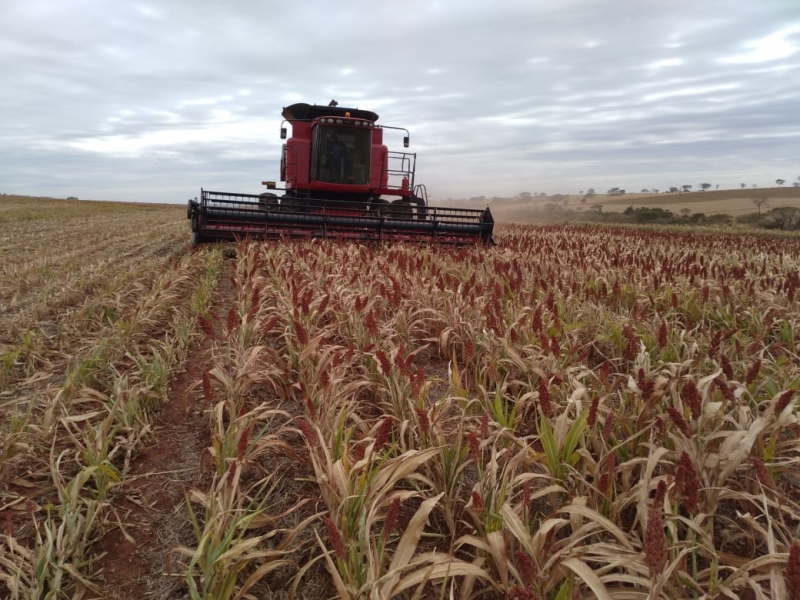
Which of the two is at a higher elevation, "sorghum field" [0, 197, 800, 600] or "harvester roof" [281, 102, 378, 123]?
"harvester roof" [281, 102, 378, 123]

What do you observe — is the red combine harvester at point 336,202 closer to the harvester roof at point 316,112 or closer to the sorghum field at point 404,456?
the harvester roof at point 316,112

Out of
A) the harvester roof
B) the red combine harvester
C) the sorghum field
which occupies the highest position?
the harvester roof

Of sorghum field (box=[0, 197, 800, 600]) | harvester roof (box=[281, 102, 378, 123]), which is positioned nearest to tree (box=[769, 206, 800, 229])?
harvester roof (box=[281, 102, 378, 123])

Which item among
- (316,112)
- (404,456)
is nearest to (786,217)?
(316,112)

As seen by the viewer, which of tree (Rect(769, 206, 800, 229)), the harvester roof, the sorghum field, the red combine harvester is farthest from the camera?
tree (Rect(769, 206, 800, 229))

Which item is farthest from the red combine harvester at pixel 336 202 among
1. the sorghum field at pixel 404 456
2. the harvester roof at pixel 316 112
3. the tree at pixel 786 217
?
the tree at pixel 786 217

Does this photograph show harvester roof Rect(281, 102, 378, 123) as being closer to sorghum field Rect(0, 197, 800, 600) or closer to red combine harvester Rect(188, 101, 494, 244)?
red combine harvester Rect(188, 101, 494, 244)

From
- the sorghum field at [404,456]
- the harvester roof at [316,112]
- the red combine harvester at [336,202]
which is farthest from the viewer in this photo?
the harvester roof at [316,112]

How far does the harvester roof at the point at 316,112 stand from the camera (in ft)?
39.9

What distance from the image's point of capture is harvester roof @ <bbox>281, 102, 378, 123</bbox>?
12.1m

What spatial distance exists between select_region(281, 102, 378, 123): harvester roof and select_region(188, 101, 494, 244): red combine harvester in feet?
0.08

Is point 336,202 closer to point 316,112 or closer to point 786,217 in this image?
point 316,112

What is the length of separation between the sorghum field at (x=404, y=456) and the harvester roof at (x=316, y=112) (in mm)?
8421

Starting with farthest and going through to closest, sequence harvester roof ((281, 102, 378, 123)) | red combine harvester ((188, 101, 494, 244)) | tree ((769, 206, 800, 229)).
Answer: tree ((769, 206, 800, 229))
harvester roof ((281, 102, 378, 123))
red combine harvester ((188, 101, 494, 244))
